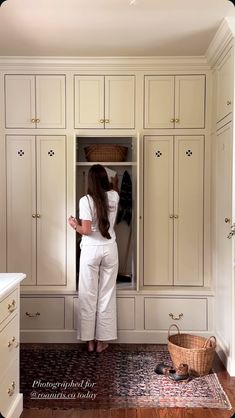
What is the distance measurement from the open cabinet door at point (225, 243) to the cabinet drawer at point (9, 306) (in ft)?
4.90

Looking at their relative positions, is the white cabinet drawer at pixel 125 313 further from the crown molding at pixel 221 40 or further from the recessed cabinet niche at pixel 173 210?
the crown molding at pixel 221 40

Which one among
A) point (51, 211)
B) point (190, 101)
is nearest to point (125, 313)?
point (51, 211)

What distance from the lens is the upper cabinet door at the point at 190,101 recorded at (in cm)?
397

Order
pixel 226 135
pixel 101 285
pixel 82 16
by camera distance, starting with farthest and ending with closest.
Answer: pixel 101 285, pixel 226 135, pixel 82 16

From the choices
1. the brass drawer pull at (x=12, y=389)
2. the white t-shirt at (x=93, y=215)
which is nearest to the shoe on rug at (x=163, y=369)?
the white t-shirt at (x=93, y=215)

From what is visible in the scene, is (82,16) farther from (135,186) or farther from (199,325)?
(199,325)

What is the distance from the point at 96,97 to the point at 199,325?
225 centimetres

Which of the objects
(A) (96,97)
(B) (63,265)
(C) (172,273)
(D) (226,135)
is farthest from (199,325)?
(A) (96,97)

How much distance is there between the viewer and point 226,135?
134 inches

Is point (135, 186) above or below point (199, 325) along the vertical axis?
above

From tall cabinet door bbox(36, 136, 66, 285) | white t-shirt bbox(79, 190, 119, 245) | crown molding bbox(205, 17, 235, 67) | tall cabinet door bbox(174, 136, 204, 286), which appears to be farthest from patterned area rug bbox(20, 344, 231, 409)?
crown molding bbox(205, 17, 235, 67)

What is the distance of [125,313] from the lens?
3.92 m

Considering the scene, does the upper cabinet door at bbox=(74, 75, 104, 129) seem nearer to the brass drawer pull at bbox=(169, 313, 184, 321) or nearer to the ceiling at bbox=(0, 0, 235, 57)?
the ceiling at bbox=(0, 0, 235, 57)

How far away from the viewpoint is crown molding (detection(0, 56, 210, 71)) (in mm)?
3926
